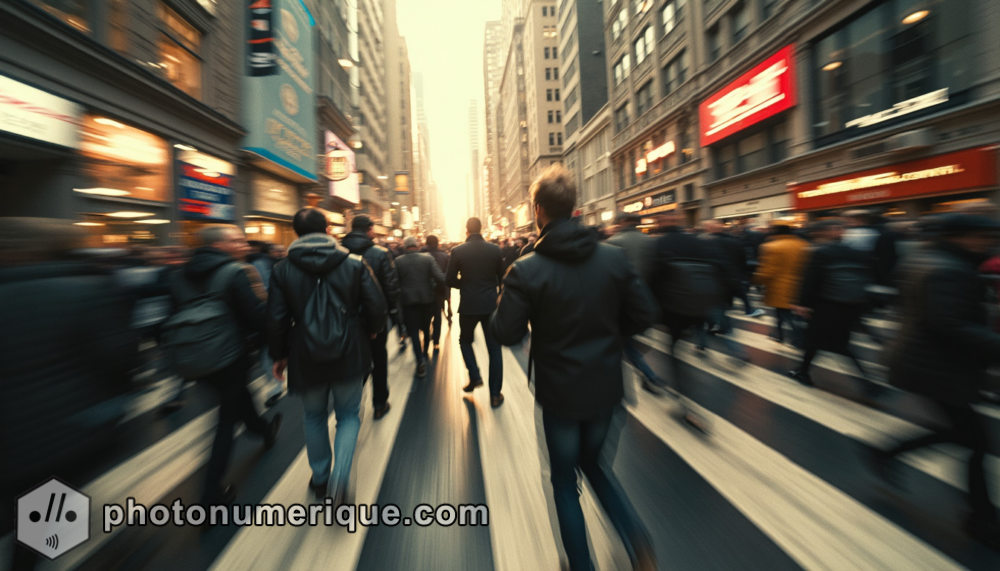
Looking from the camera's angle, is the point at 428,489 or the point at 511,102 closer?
the point at 428,489

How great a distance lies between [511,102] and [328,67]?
214ft

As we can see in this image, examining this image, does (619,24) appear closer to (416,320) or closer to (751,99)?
(751,99)

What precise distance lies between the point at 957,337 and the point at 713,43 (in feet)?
82.0

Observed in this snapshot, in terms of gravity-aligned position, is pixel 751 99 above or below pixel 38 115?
above

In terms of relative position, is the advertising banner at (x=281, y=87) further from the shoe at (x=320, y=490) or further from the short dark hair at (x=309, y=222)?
the shoe at (x=320, y=490)

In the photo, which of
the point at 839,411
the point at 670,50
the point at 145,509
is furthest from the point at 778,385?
the point at 670,50

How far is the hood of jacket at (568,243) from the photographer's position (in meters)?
1.97

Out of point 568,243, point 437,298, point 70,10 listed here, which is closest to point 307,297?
point 568,243

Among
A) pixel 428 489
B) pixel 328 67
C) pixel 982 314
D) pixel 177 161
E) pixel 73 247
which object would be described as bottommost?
pixel 428 489

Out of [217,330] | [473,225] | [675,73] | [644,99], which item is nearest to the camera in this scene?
[217,330]

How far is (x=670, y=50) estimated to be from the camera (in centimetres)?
2491

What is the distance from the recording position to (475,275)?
5.06 metres

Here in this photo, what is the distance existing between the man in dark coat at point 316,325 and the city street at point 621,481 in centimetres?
36

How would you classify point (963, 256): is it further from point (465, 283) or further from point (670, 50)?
point (670, 50)
